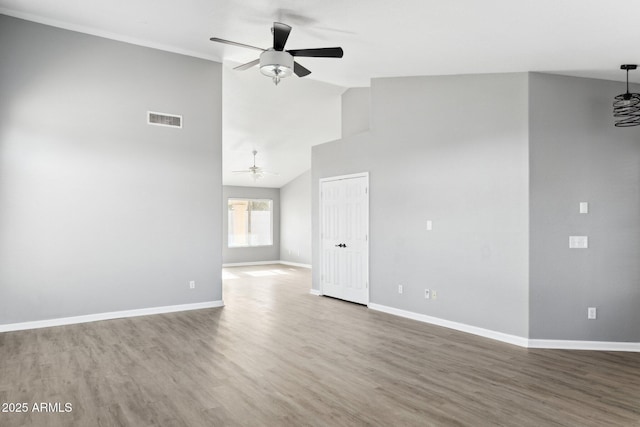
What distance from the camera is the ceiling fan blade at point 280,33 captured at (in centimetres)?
372

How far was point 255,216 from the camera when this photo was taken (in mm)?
12969

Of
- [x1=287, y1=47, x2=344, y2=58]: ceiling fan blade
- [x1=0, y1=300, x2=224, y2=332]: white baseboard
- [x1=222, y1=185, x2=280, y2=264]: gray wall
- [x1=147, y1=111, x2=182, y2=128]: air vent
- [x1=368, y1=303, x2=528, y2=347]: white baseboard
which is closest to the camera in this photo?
[x1=287, y1=47, x2=344, y2=58]: ceiling fan blade

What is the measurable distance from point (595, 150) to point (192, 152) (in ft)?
16.9

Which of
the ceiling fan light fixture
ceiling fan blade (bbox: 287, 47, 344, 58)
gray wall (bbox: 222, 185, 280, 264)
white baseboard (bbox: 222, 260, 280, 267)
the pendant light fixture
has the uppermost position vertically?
ceiling fan blade (bbox: 287, 47, 344, 58)

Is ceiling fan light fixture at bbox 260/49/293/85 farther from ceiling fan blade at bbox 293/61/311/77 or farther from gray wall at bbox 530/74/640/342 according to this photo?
gray wall at bbox 530/74/640/342

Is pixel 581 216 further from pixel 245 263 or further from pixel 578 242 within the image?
pixel 245 263

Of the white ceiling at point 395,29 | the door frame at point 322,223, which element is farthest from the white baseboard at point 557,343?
the white ceiling at point 395,29

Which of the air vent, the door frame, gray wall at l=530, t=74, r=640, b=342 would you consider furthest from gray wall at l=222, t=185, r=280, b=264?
gray wall at l=530, t=74, r=640, b=342

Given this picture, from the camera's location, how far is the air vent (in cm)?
585

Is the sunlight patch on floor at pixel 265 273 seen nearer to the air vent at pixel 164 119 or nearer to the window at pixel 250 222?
the window at pixel 250 222

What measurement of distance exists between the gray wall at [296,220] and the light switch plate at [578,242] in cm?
790

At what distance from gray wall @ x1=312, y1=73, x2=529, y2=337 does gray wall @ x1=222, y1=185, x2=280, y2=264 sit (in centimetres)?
650

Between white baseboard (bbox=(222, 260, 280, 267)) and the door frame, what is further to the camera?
white baseboard (bbox=(222, 260, 280, 267))

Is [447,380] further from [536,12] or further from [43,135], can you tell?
[43,135]
